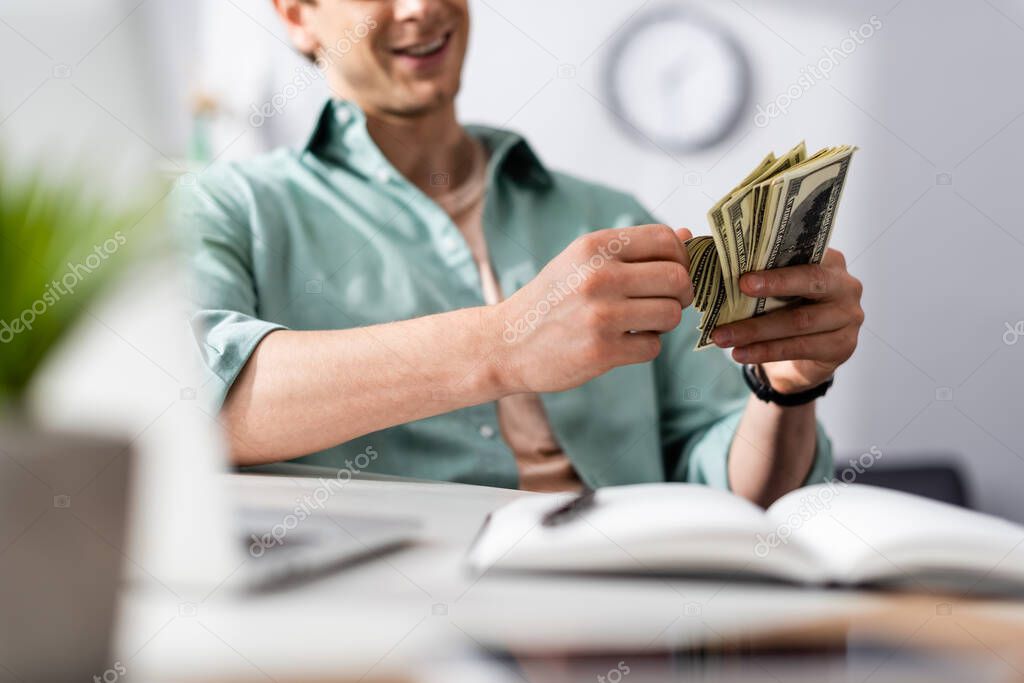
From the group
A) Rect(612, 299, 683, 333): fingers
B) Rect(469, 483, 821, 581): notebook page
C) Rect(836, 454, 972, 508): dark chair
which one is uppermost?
Rect(612, 299, 683, 333): fingers

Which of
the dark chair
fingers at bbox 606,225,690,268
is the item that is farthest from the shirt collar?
the dark chair

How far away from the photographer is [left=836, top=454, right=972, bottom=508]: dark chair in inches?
78.9

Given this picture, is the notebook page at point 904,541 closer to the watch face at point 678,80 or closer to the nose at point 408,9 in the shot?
the nose at point 408,9

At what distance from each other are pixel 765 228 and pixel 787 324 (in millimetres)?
161

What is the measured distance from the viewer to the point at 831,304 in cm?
91

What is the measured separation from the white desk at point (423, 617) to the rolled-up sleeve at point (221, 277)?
16.0 inches

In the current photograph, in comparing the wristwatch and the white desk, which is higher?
the white desk

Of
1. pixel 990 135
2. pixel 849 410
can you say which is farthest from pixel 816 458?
pixel 990 135

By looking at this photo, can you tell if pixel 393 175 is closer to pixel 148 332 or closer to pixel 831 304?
pixel 831 304
